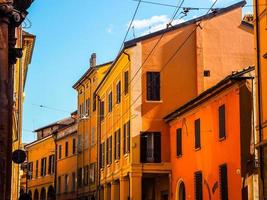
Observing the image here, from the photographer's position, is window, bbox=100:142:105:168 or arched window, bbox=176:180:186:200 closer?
arched window, bbox=176:180:186:200

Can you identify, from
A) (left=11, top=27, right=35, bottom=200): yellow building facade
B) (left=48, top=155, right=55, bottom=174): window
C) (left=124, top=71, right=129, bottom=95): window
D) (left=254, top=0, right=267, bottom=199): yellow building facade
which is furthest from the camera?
(left=48, top=155, right=55, bottom=174): window

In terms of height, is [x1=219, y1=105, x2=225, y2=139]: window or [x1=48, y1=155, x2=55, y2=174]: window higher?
[x1=48, y1=155, x2=55, y2=174]: window

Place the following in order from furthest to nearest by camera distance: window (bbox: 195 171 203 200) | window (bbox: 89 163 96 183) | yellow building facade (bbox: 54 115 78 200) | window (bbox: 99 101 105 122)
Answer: yellow building facade (bbox: 54 115 78 200), window (bbox: 89 163 96 183), window (bbox: 99 101 105 122), window (bbox: 195 171 203 200)

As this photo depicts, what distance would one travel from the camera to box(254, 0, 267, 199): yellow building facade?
A: 921 inches

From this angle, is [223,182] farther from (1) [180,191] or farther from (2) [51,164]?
(2) [51,164]

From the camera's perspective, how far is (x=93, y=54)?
6075cm

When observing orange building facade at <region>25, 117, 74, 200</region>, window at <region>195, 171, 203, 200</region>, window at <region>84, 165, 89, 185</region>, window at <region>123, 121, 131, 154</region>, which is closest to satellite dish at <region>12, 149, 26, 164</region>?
window at <region>195, 171, 203, 200</region>

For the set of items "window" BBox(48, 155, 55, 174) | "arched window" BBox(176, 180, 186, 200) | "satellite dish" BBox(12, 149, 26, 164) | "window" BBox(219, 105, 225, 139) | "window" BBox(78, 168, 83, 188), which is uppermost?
"window" BBox(48, 155, 55, 174)

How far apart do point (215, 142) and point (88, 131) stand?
27.4 metres

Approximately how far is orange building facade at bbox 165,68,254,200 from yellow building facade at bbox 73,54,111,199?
56.2 feet

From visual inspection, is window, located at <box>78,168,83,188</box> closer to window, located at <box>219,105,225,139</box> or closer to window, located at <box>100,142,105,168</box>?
window, located at <box>100,142,105,168</box>

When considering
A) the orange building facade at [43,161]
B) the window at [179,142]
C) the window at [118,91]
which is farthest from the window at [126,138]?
the orange building facade at [43,161]

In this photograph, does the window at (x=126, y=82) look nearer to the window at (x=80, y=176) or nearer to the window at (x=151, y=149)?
the window at (x=151, y=149)

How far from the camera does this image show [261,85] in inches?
944
